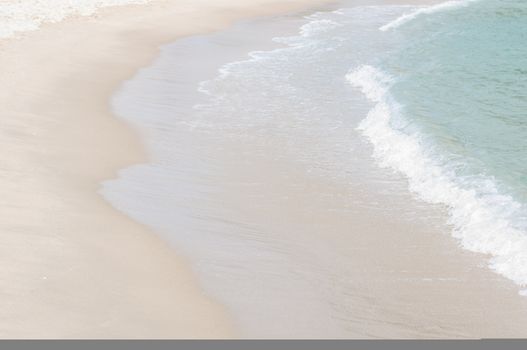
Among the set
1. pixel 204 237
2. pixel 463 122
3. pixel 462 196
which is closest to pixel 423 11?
pixel 463 122

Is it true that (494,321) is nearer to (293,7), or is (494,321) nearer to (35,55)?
(35,55)

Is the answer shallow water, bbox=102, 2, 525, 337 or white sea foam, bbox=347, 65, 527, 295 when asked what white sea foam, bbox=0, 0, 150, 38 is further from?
white sea foam, bbox=347, 65, 527, 295

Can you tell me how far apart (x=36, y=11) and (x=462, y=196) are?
18.8 meters

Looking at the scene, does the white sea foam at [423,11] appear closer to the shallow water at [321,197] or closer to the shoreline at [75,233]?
the shallow water at [321,197]

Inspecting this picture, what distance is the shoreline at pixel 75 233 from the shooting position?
29.0 ft

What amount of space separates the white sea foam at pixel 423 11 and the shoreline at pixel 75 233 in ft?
39.6

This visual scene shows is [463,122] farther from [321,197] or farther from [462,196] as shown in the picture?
[321,197]

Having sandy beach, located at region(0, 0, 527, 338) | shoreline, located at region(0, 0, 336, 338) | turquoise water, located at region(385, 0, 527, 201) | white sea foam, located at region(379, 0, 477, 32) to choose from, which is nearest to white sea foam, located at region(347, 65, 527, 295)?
sandy beach, located at region(0, 0, 527, 338)

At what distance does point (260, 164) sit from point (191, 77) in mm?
7779

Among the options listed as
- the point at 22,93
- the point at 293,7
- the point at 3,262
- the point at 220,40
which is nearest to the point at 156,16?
the point at 220,40

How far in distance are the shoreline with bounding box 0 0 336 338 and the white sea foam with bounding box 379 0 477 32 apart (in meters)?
12.1

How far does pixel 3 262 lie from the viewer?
980 cm

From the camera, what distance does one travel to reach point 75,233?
11031mm

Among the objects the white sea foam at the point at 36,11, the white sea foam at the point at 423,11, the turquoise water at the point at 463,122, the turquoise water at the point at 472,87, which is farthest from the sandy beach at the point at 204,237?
the white sea foam at the point at 423,11
